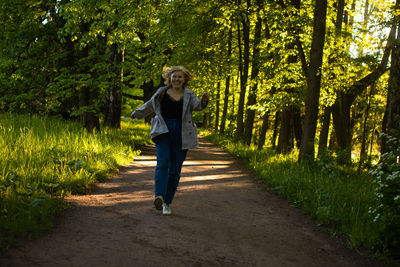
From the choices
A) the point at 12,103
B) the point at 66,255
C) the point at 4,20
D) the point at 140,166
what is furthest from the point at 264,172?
the point at 4,20

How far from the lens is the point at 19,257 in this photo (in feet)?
9.70

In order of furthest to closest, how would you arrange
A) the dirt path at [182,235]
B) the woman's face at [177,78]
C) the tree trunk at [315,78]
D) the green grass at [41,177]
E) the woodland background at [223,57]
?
the woodland background at [223,57]
the tree trunk at [315,78]
the woman's face at [177,78]
the green grass at [41,177]
the dirt path at [182,235]

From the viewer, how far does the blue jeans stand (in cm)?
483

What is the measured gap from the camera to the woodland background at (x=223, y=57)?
896 cm

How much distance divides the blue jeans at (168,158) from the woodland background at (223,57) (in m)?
5.00

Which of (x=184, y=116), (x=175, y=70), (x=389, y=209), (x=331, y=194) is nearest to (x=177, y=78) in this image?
(x=175, y=70)

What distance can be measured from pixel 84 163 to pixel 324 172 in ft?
17.1

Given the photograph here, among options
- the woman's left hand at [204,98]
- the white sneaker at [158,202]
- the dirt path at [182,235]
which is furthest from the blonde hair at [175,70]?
the dirt path at [182,235]

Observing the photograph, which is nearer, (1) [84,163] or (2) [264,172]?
(1) [84,163]

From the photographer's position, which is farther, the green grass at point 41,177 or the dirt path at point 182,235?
the green grass at point 41,177

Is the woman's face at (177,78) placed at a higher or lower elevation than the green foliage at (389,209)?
higher

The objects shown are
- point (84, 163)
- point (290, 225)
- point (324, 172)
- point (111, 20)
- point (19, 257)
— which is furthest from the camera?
point (111, 20)

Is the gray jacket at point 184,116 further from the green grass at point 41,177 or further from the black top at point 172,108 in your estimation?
the green grass at point 41,177

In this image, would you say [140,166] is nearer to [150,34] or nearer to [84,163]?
[84,163]
